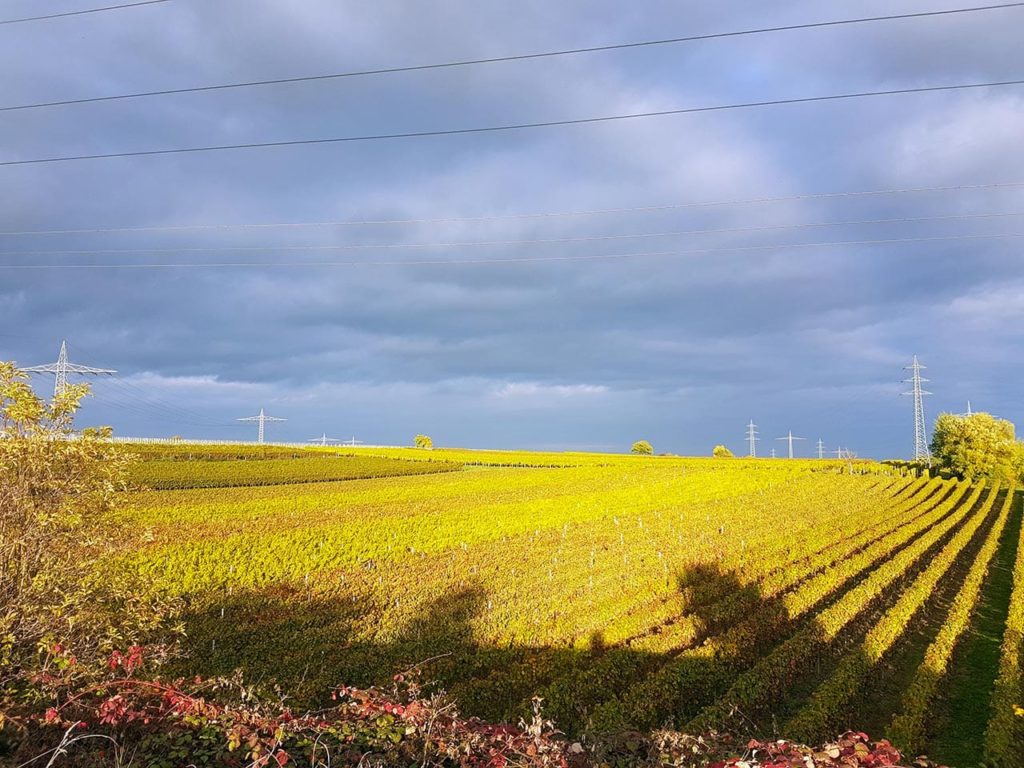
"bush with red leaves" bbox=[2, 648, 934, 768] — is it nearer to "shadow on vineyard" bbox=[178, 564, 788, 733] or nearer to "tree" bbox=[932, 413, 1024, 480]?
"shadow on vineyard" bbox=[178, 564, 788, 733]

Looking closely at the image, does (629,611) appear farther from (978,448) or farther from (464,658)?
(978,448)

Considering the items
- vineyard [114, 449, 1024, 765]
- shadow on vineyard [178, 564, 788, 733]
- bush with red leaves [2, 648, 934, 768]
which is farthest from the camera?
vineyard [114, 449, 1024, 765]

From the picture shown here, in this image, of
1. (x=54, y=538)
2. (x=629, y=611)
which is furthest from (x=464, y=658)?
(x=54, y=538)

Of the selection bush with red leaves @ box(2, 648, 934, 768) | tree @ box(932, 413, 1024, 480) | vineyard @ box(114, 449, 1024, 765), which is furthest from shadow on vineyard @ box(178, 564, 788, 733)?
tree @ box(932, 413, 1024, 480)

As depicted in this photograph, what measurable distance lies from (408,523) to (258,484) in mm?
30817

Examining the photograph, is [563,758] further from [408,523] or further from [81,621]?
[408,523]

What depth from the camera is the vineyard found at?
1017 centimetres

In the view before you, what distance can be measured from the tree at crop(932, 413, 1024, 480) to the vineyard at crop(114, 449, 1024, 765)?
51.8 metres

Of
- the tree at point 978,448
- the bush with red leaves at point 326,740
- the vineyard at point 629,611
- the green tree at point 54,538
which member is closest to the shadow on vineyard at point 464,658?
the vineyard at point 629,611

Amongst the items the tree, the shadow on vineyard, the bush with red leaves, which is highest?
the tree

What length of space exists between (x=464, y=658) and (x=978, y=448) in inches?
3472

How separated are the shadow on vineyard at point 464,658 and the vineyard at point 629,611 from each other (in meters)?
0.05

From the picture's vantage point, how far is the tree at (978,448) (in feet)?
243

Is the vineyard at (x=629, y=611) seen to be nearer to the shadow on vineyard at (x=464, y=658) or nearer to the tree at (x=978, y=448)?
the shadow on vineyard at (x=464, y=658)
